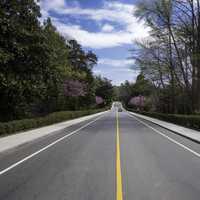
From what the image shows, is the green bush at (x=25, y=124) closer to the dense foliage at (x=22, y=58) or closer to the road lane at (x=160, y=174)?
the dense foliage at (x=22, y=58)

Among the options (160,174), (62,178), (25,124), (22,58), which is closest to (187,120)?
(25,124)

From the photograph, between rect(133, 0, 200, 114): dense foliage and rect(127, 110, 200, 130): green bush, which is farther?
rect(133, 0, 200, 114): dense foliage

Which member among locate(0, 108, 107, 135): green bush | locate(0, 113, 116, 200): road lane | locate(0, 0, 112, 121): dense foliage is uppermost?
locate(0, 0, 112, 121): dense foliage

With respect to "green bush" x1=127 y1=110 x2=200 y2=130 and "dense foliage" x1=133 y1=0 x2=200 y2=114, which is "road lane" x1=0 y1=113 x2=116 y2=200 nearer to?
"green bush" x1=127 y1=110 x2=200 y2=130

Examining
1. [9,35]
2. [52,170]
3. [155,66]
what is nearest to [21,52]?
[9,35]

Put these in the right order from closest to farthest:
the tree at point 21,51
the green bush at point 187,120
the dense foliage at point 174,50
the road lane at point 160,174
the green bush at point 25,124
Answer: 1. the road lane at point 160,174
2. the green bush at point 25,124
3. the tree at point 21,51
4. the green bush at point 187,120
5. the dense foliage at point 174,50

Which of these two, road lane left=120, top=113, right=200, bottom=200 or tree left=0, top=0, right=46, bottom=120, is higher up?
tree left=0, top=0, right=46, bottom=120

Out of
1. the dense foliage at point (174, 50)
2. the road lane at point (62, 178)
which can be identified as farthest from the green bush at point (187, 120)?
the road lane at point (62, 178)

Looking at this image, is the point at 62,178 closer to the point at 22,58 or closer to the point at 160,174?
the point at 160,174

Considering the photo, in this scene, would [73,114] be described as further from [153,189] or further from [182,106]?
[153,189]

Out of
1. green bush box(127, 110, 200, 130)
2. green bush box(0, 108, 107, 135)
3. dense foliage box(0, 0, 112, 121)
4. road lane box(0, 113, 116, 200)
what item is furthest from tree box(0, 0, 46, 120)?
road lane box(0, 113, 116, 200)

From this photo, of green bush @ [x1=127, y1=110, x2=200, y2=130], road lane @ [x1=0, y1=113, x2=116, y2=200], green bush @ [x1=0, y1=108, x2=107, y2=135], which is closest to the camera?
road lane @ [x1=0, y1=113, x2=116, y2=200]

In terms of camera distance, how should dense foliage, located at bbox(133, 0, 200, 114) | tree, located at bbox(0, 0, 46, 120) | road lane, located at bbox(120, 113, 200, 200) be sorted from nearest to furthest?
road lane, located at bbox(120, 113, 200, 200), tree, located at bbox(0, 0, 46, 120), dense foliage, located at bbox(133, 0, 200, 114)

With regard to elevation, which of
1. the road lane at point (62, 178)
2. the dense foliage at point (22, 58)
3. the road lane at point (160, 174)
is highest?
the dense foliage at point (22, 58)
